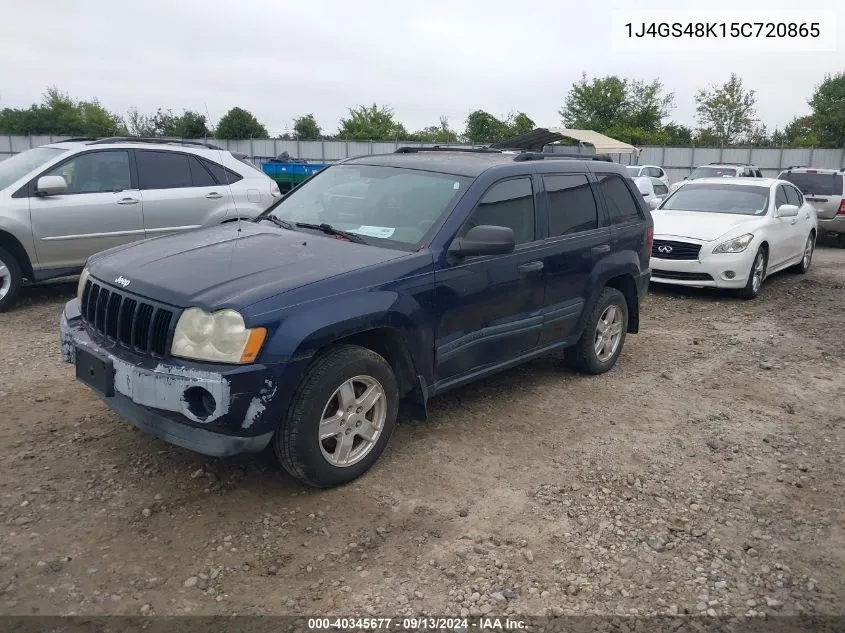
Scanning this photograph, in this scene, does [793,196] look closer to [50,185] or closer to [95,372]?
[50,185]

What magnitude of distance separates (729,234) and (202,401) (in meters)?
7.88

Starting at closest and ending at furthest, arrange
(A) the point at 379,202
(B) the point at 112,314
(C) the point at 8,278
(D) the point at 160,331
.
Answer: (D) the point at 160,331
(B) the point at 112,314
(A) the point at 379,202
(C) the point at 8,278

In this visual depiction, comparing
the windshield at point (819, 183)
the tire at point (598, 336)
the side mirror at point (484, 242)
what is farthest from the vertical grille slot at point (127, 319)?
the windshield at point (819, 183)

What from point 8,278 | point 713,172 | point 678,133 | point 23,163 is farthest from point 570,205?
point 678,133

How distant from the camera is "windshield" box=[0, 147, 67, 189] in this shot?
7312mm

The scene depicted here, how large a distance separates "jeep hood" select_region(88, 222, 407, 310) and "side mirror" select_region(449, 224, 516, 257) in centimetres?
37

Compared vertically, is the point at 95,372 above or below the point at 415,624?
above

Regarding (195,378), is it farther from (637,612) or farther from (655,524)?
(655,524)

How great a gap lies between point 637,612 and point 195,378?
2192 millimetres

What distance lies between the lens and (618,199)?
5.88 meters

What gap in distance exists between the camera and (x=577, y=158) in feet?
18.3

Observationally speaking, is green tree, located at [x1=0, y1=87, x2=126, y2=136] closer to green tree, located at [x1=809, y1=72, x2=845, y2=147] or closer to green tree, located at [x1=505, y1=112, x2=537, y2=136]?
green tree, located at [x1=505, y1=112, x2=537, y2=136]

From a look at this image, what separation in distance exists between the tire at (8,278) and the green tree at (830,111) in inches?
1573

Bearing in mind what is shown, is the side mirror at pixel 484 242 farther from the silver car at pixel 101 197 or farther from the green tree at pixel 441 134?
the green tree at pixel 441 134
